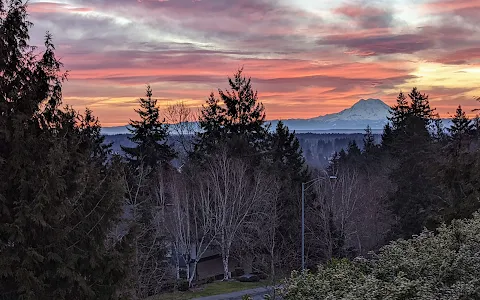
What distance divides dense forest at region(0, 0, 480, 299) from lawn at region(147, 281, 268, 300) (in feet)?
2.65

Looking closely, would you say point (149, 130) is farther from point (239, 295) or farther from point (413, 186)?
point (413, 186)

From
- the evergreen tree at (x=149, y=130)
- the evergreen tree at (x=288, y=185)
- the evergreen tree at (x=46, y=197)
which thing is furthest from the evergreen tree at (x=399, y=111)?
the evergreen tree at (x=46, y=197)

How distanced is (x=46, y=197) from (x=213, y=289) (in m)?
21.3

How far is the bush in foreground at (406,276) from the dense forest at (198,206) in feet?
0.09

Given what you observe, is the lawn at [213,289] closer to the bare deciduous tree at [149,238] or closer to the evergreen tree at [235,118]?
the bare deciduous tree at [149,238]

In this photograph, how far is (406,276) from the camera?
296 inches

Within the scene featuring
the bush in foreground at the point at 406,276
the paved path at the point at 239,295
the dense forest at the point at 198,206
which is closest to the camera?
the bush in foreground at the point at 406,276

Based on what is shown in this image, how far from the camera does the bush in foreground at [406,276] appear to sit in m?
6.51

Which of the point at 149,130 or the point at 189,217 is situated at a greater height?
the point at 149,130

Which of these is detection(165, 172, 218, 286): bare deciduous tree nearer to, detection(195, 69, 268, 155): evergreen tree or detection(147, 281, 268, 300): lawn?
detection(147, 281, 268, 300): lawn

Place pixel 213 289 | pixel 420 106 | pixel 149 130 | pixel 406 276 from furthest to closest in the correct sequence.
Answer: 1. pixel 420 106
2. pixel 149 130
3. pixel 213 289
4. pixel 406 276

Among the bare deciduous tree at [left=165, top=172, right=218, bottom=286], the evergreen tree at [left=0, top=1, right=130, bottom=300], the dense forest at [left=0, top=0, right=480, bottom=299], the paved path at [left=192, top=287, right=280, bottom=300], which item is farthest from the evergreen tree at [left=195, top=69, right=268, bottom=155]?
the evergreen tree at [left=0, top=1, right=130, bottom=300]

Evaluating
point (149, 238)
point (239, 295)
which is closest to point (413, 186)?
point (239, 295)

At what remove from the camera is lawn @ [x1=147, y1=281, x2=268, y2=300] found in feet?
92.3
